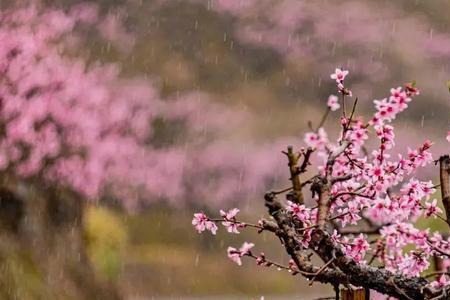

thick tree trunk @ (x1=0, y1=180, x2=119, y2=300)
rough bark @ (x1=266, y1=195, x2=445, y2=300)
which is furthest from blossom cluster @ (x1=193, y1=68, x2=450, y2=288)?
thick tree trunk @ (x1=0, y1=180, x2=119, y2=300)

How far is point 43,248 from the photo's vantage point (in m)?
7.49

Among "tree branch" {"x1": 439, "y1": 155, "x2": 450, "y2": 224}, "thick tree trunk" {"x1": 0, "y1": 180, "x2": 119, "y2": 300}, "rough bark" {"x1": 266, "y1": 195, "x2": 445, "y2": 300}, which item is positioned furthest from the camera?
"thick tree trunk" {"x1": 0, "y1": 180, "x2": 119, "y2": 300}

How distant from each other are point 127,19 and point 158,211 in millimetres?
3411

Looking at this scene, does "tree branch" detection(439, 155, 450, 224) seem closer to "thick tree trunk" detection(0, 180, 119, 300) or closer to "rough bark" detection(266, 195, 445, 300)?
"rough bark" detection(266, 195, 445, 300)

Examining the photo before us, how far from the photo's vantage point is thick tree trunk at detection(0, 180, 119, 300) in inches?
273

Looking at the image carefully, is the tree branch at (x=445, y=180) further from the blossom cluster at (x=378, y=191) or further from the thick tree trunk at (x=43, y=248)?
the thick tree trunk at (x=43, y=248)

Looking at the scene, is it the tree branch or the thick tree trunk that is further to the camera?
the thick tree trunk

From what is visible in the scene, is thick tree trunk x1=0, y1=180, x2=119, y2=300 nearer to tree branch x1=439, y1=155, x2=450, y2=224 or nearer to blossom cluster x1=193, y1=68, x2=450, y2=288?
blossom cluster x1=193, y1=68, x2=450, y2=288

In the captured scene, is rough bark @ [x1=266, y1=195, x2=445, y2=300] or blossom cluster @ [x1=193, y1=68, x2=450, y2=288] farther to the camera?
blossom cluster @ [x1=193, y1=68, x2=450, y2=288]

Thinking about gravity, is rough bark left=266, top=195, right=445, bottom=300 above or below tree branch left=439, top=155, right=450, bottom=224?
below

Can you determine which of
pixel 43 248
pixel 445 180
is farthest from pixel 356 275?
pixel 43 248

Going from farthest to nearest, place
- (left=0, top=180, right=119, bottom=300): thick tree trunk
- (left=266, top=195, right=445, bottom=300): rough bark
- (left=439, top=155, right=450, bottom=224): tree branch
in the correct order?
1. (left=0, top=180, right=119, bottom=300): thick tree trunk
2. (left=439, top=155, right=450, bottom=224): tree branch
3. (left=266, top=195, right=445, bottom=300): rough bark

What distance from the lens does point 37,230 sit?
7488 mm

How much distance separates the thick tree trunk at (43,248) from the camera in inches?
273
